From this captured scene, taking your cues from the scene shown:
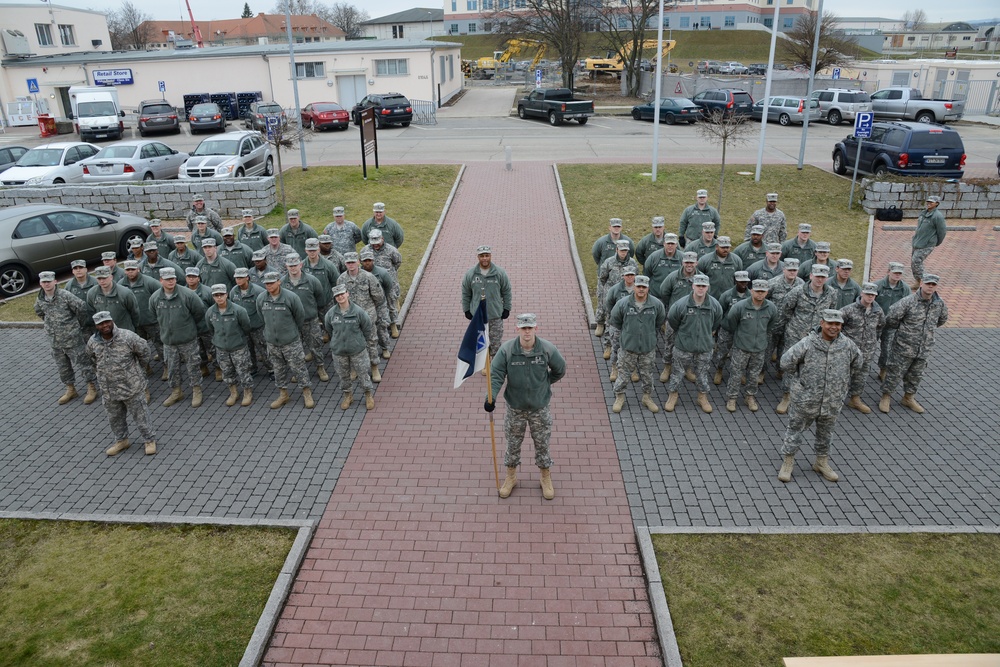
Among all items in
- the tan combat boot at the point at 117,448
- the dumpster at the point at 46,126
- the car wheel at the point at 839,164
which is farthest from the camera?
the dumpster at the point at 46,126

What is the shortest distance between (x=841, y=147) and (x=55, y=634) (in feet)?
78.4

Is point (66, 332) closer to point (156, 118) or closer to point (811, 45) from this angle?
point (156, 118)

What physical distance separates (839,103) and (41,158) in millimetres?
35083

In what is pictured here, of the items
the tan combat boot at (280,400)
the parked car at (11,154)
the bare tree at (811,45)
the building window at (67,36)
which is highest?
the building window at (67,36)

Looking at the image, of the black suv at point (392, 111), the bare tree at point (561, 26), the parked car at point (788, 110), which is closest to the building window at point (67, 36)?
the black suv at point (392, 111)

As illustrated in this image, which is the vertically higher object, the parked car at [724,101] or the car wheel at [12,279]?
the parked car at [724,101]

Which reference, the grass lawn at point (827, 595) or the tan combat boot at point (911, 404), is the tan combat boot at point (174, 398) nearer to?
the grass lawn at point (827, 595)

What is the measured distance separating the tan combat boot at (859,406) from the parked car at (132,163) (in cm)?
2088

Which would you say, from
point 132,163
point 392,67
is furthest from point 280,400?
point 392,67

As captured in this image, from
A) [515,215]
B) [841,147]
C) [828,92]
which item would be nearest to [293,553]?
[515,215]

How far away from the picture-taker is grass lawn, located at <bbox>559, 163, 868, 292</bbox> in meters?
16.8

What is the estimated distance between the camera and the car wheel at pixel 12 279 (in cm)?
1392

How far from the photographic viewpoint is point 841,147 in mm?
22672

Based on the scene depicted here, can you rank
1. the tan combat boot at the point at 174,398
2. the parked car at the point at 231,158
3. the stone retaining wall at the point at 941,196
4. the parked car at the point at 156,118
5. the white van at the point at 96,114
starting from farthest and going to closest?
the parked car at the point at 156,118 < the white van at the point at 96,114 < the parked car at the point at 231,158 < the stone retaining wall at the point at 941,196 < the tan combat boot at the point at 174,398
